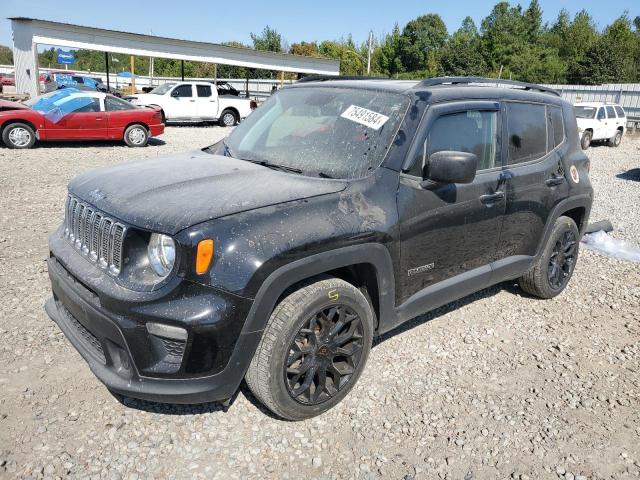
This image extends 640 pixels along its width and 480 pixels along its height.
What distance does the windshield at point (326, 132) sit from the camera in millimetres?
3158

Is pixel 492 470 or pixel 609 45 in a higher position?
pixel 609 45

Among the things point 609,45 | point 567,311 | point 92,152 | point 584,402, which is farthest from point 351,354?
point 609,45

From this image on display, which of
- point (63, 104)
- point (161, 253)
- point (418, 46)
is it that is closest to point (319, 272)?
point (161, 253)

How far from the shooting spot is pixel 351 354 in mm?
2977

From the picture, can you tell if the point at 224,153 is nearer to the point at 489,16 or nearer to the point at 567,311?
the point at 567,311

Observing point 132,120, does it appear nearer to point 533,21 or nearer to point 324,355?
point 324,355

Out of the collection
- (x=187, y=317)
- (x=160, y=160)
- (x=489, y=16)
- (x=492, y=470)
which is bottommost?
(x=492, y=470)

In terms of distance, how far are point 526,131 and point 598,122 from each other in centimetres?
1646

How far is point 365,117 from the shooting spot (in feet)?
10.9

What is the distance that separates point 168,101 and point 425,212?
1767cm

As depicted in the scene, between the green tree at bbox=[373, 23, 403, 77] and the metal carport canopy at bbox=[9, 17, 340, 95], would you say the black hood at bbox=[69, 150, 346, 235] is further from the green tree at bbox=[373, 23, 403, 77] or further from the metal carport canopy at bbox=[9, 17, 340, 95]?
the green tree at bbox=[373, 23, 403, 77]

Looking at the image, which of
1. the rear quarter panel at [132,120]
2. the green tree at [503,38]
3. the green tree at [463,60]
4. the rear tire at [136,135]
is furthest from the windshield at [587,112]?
the green tree at [463,60]

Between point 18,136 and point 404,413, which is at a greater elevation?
point 18,136

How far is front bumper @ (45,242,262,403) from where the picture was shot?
2.34 meters
